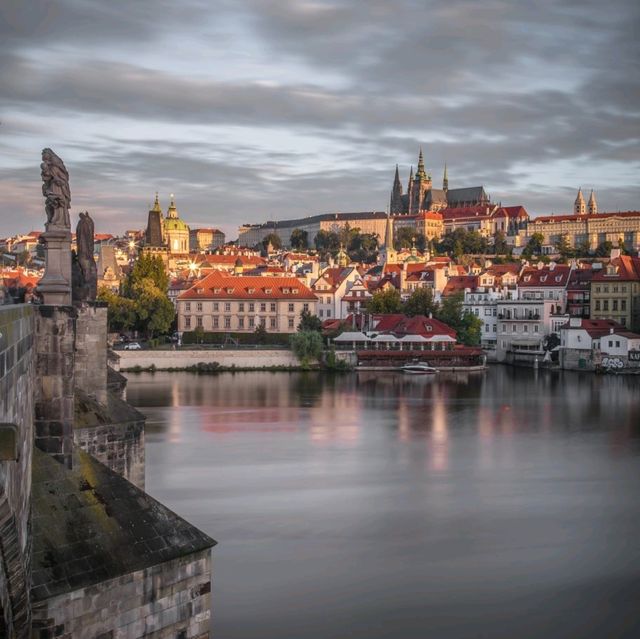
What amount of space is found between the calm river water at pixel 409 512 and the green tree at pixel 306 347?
1481 cm

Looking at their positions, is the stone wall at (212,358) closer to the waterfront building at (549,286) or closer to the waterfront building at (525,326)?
the waterfront building at (525,326)

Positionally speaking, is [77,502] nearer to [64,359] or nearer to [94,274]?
[64,359]

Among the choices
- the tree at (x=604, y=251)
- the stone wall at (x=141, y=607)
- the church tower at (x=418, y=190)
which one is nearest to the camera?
the stone wall at (x=141, y=607)

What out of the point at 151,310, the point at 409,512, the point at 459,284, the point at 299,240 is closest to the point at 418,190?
the point at 299,240

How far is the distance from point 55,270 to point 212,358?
38808mm

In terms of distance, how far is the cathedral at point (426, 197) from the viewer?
142 meters

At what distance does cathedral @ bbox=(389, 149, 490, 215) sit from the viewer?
142125mm

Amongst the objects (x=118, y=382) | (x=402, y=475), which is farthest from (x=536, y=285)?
(x=118, y=382)

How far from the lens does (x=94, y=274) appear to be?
40.1 ft

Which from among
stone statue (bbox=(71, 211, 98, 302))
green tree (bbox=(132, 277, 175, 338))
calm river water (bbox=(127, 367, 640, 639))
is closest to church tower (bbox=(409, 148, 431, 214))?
green tree (bbox=(132, 277, 175, 338))

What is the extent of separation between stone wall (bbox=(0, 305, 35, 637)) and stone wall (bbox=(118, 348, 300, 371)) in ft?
131

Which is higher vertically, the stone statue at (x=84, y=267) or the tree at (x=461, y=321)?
the stone statue at (x=84, y=267)

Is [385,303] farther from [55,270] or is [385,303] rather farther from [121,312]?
[55,270]

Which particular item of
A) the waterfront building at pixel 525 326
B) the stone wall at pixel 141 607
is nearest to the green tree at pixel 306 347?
the waterfront building at pixel 525 326
